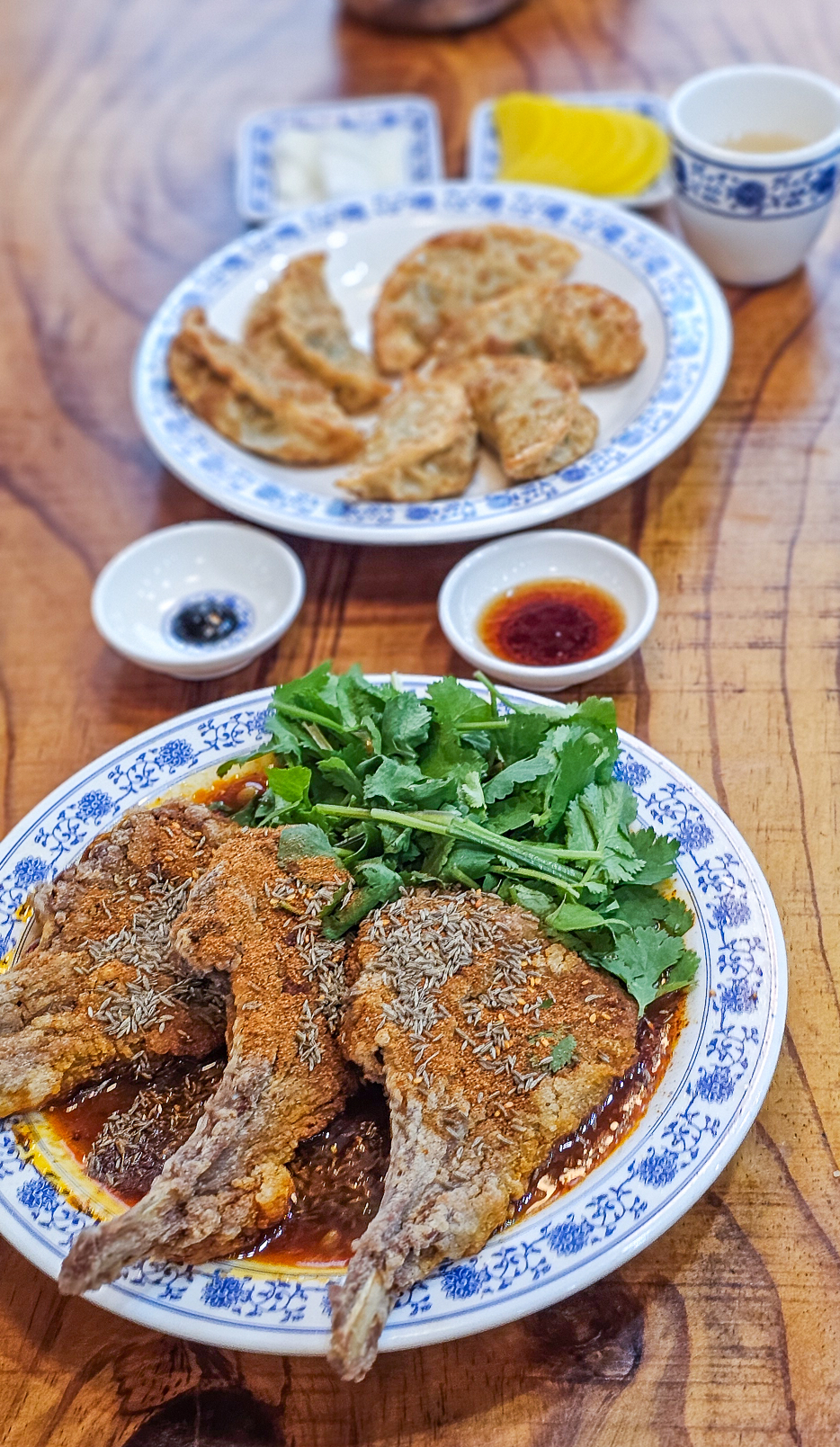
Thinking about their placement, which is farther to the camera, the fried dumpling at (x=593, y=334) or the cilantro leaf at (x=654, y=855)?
the fried dumpling at (x=593, y=334)

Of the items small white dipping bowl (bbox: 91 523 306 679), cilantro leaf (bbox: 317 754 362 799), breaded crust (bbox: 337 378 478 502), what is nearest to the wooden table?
small white dipping bowl (bbox: 91 523 306 679)

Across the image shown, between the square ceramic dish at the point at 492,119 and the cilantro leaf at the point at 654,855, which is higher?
the square ceramic dish at the point at 492,119

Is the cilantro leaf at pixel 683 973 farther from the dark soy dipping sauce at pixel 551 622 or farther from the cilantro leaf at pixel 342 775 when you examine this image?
the dark soy dipping sauce at pixel 551 622

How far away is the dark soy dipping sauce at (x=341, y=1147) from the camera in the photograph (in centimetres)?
228

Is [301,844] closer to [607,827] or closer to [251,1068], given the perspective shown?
[251,1068]

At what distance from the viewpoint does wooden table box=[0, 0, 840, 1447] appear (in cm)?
224

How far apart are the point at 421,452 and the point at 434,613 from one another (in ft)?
1.81

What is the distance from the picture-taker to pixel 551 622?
11.3 ft

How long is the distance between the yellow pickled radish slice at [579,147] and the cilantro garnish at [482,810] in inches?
119

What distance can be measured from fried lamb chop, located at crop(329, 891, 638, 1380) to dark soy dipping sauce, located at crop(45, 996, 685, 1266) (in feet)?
0.18

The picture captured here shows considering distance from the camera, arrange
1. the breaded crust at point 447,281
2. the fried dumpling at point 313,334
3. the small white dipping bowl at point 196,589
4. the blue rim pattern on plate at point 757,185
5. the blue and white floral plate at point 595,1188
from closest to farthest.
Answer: the blue and white floral plate at point 595,1188
the small white dipping bowl at point 196,589
the blue rim pattern on plate at point 757,185
the fried dumpling at point 313,334
the breaded crust at point 447,281

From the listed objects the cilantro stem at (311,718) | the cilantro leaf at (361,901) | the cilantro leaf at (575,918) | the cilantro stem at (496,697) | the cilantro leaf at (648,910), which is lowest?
the cilantro leaf at (648,910)

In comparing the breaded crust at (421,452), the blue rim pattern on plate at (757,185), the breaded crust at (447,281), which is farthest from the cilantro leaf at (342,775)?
the blue rim pattern on plate at (757,185)

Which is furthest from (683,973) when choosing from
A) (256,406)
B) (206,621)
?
(256,406)
